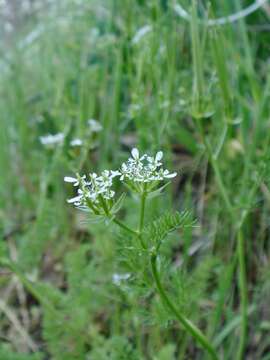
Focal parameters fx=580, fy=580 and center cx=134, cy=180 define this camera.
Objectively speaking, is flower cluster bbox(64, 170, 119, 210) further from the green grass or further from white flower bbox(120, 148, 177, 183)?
the green grass

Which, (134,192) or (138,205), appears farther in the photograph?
(138,205)

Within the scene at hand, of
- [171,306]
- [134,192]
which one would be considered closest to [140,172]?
[134,192]

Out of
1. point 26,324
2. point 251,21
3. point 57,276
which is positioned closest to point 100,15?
point 251,21

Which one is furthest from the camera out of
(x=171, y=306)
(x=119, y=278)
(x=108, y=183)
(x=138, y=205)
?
(x=138, y=205)

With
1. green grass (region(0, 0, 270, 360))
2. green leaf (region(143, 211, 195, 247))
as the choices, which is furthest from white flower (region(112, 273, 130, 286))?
green leaf (region(143, 211, 195, 247))

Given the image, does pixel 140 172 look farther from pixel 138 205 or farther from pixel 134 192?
pixel 138 205

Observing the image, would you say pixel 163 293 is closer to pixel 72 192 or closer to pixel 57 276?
pixel 57 276

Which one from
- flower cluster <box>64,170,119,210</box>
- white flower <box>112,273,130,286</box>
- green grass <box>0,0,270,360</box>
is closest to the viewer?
flower cluster <box>64,170,119,210</box>

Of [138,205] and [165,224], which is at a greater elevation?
[138,205]
